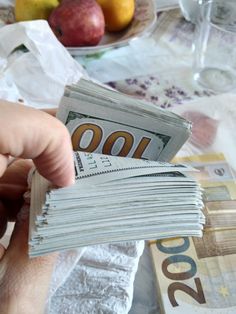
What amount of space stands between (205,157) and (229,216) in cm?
9

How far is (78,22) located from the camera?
1.86ft

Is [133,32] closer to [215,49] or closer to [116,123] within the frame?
[215,49]

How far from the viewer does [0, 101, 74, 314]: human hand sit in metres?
0.23

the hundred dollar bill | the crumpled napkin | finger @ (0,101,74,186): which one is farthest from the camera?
the crumpled napkin

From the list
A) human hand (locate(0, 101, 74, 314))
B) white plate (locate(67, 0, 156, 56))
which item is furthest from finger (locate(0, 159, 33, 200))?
white plate (locate(67, 0, 156, 56))

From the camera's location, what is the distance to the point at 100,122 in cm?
34

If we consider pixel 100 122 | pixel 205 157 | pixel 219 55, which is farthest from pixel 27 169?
pixel 219 55

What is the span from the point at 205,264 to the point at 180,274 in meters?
0.02

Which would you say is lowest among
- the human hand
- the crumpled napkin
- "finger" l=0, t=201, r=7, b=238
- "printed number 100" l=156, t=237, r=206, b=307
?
the crumpled napkin

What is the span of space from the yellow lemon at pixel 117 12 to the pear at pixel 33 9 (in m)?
0.06

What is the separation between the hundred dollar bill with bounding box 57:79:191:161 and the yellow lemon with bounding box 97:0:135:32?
298 mm

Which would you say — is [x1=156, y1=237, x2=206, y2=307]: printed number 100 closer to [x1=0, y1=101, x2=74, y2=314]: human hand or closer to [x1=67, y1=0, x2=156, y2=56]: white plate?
[x1=0, y1=101, x2=74, y2=314]: human hand

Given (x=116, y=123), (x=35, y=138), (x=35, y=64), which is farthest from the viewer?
(x=35, y=64)

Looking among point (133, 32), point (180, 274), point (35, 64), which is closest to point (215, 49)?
point (133, 32)
